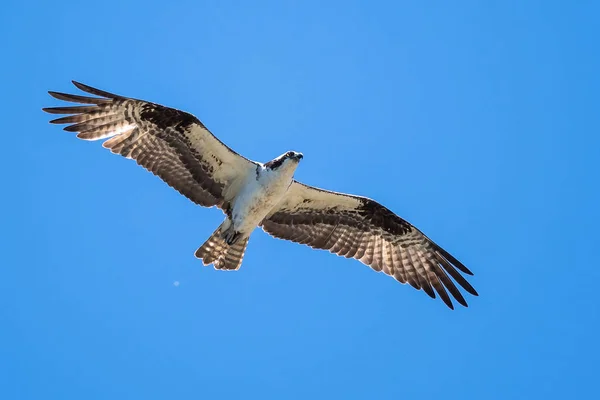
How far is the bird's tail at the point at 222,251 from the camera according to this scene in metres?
15.5

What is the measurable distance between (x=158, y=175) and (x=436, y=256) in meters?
4.91

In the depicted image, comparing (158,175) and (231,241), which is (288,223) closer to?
(231,241)

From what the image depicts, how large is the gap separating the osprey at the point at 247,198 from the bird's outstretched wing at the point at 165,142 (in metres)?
0.02

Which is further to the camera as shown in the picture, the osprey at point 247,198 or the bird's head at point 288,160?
the osprey at point 247,198

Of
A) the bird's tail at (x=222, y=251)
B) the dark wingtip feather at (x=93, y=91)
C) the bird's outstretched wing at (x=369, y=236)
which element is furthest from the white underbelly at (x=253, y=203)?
the dark wingtip feather at (x=93, y=91)

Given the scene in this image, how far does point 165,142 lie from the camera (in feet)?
49.0

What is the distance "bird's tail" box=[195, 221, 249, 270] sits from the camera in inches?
610

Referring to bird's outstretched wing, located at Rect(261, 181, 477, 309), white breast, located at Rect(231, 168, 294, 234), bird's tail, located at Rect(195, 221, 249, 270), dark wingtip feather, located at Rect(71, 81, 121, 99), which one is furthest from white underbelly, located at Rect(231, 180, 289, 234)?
dark wingtip feather, located at Rect(71, 81, 121, 99)

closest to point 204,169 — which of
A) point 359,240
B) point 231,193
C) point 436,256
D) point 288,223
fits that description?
point 231,193

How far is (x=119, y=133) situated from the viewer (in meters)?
14.7

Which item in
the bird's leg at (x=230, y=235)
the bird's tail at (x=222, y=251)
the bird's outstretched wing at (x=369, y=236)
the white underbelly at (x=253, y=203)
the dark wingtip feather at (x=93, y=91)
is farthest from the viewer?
the bird's outstretched wing at (x=369, y=236)

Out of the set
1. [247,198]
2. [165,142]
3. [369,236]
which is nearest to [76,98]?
[165,142]

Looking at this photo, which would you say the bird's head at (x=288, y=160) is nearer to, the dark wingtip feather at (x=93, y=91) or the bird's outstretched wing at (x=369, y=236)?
the bird's outstretched wing at (x=369, y=236)

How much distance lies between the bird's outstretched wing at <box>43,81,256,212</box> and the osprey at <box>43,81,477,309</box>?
15mm
